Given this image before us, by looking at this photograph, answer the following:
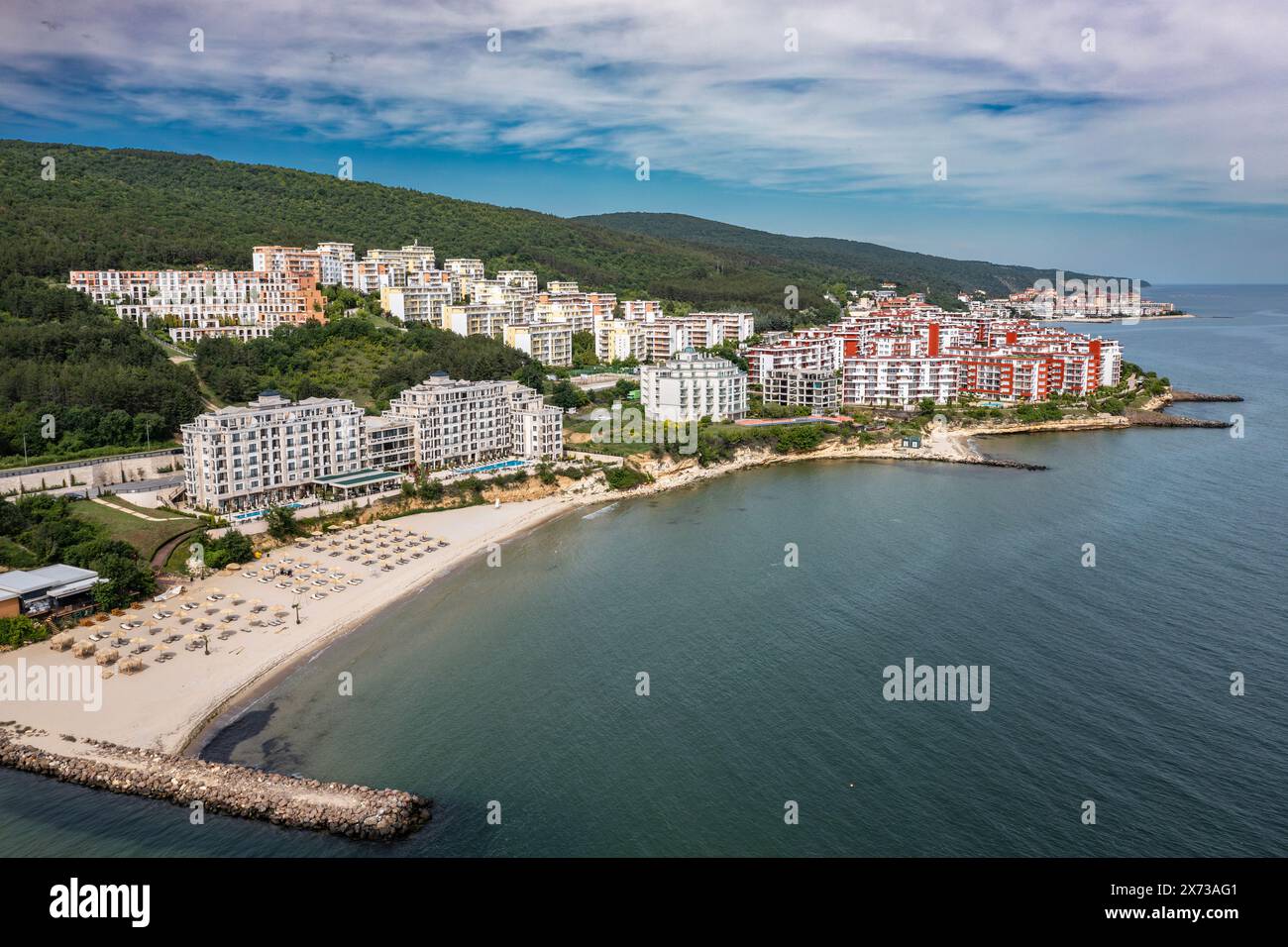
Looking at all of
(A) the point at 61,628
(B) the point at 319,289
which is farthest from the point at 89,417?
(B) the point at 319,289

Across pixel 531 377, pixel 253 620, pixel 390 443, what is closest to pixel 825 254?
pixel 531 377

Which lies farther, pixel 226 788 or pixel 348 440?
pixel 348 440

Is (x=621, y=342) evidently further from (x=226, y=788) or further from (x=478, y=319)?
(x=226, y=788)

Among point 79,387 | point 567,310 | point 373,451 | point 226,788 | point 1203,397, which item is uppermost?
point 567,310

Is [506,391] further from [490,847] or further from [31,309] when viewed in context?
[490,847]

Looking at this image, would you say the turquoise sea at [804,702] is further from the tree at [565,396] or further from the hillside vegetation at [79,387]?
the hillside vegetation at [79,387]

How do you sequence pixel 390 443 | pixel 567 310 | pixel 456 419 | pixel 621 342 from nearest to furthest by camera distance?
1. pixel 390 443
2. pixel 456 419
3. pixel 621 342
4. pixel 567 310

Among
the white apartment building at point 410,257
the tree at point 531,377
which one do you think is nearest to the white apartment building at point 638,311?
the white apartment building at point 410,257

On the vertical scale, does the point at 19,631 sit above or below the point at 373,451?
below
